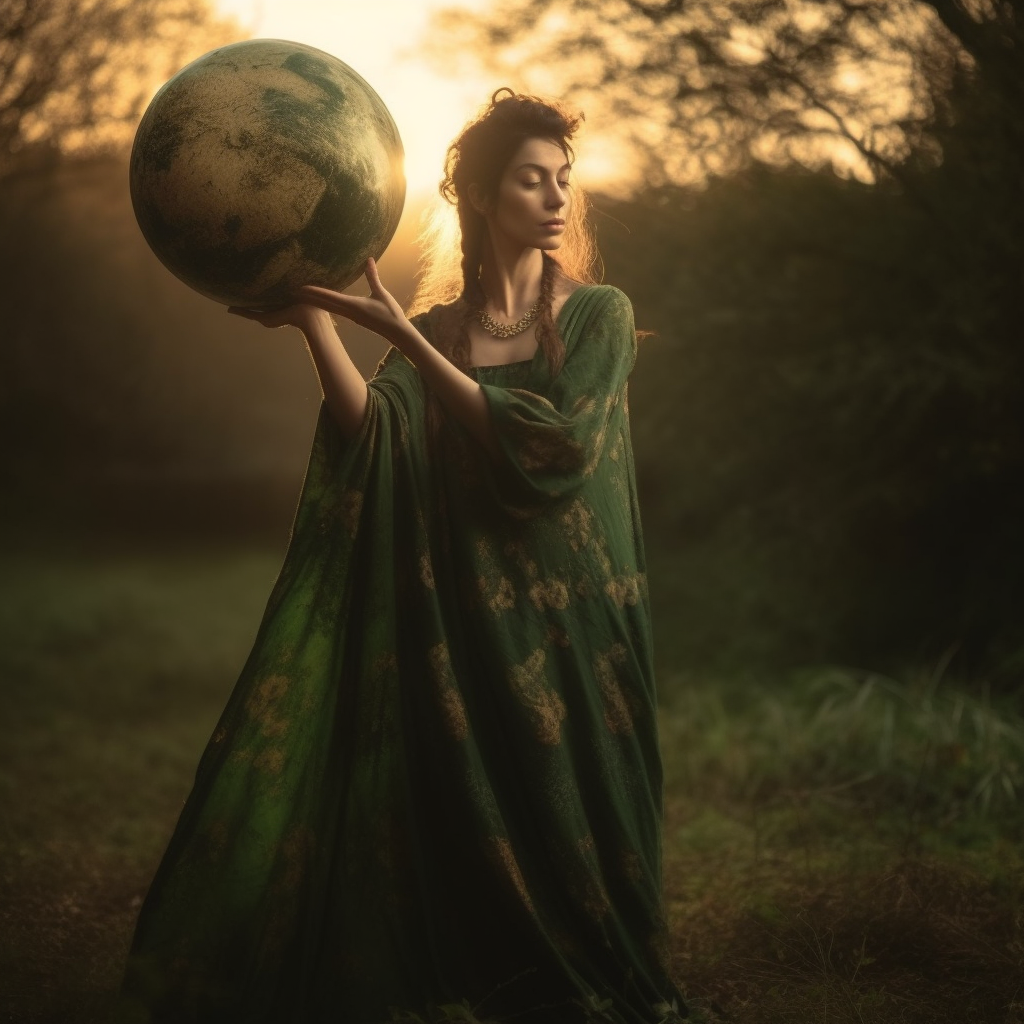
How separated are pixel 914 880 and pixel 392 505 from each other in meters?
2.28

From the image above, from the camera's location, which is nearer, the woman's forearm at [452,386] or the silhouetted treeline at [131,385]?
the woman's forearm at [452,386]

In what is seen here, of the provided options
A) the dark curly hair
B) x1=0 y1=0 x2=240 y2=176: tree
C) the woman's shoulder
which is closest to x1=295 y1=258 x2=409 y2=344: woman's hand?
the dark curly hair

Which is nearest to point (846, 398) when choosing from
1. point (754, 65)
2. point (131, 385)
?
point (754, 65)

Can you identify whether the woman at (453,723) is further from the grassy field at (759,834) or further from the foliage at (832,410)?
the foliage at (832,410)

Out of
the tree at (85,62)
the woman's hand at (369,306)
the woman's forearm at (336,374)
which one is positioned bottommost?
the woman's forearm at (336,374)

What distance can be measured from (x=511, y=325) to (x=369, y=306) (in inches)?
20.5

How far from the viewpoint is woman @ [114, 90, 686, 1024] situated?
3174mm

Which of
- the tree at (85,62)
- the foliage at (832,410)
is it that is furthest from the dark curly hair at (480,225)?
the foliage at (832,410)

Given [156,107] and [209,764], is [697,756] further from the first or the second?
[156,107]

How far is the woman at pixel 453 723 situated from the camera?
3174 mm

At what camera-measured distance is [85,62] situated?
21.1 feet

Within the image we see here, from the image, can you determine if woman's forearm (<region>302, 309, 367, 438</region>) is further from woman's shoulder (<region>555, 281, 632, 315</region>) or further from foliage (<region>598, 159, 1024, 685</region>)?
foliage (<region>598, 159, 1024, 685</region>)

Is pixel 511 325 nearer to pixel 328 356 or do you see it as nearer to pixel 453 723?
pixel 328 356

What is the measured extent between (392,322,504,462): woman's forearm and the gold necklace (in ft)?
1.29
